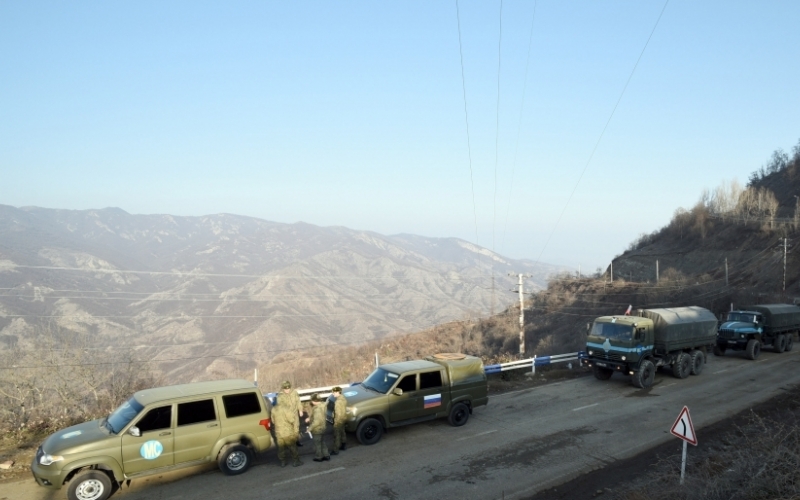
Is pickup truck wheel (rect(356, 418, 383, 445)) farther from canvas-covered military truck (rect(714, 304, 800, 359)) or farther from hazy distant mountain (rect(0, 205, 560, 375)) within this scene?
hazy distant mountain (rect(0, 205, 560, 375))

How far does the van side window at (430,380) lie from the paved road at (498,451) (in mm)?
1247

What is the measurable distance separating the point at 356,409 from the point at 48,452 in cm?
621

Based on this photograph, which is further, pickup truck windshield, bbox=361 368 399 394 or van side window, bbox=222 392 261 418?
pickup truck windshield, bbox=361 368 399 394

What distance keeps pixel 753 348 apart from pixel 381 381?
20427 mm

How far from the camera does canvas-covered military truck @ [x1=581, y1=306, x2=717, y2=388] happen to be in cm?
1859

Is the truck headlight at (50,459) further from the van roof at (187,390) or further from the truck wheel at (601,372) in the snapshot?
the truck wheel at (601,372)

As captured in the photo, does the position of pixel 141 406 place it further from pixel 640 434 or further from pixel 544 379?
pixel 544 379

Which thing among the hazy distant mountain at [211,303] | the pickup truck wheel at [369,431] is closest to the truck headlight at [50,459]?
the pickup truck wheel at [369,431]

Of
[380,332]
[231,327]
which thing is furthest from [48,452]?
[231,327]

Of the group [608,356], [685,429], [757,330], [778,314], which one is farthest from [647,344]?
[778,314]

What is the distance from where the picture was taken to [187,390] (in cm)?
1077

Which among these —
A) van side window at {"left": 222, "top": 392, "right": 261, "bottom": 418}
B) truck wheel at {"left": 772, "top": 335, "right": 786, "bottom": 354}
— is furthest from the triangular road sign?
truck wheel at {"left": 772, "top": 335, "right": 786, "bottom": 354}

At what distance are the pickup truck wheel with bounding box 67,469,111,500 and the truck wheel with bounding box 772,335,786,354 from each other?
29.5 m

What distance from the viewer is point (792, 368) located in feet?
71.8
